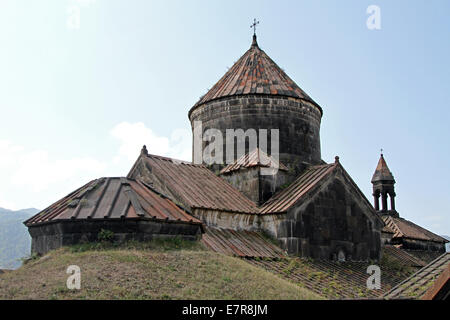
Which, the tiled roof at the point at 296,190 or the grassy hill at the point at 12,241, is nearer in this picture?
the tiled roof at the point at 296,190

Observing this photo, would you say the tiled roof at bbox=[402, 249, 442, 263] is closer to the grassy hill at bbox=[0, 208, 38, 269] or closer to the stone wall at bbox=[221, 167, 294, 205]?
the stone wall at bbox=[221, 167, 294, 205]

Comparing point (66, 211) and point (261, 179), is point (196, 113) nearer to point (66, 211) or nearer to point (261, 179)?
point (261, 179)

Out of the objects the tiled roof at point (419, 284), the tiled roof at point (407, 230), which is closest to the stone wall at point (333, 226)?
the tiled roof at point (419, 284)

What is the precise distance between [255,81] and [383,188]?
13721 millimetres

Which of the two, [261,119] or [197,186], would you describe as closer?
[197,186]

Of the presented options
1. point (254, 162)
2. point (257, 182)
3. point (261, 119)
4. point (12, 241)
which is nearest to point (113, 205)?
point (257, 182)

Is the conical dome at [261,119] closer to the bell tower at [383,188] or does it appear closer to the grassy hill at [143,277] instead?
the grassy hill at [143,277]

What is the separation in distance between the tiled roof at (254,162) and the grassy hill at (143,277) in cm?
524

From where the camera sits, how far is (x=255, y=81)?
698 inches

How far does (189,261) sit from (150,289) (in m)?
1.82

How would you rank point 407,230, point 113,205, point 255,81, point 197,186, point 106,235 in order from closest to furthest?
1. point 106,235
2. point 113,205
3. point 197,186
4. point 255,81
5. point 407,230

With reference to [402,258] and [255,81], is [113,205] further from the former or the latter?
[402,258]

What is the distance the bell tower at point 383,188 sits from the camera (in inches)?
1102
